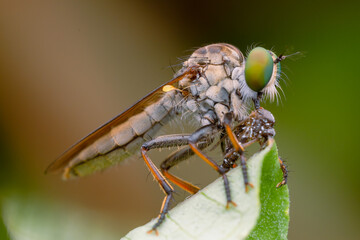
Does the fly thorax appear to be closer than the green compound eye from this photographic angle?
No

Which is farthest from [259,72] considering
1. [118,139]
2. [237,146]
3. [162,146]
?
[118,139]

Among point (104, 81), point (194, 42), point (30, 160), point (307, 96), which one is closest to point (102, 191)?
point (30, 160)

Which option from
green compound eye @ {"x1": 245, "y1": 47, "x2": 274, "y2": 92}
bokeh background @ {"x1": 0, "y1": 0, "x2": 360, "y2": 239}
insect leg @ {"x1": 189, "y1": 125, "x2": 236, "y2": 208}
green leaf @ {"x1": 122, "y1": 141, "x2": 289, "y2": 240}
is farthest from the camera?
bokeh background @ {"x1": 0, "y1": 0, "x2": 360, "y2": 239}

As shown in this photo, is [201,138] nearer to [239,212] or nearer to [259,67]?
[259,67]

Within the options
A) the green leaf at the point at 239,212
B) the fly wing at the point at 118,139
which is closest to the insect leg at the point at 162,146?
the fly wing at the point at 118,139

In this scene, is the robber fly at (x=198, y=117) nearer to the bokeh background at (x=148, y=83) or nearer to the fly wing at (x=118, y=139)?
the fly wing at (x=118, y=139)

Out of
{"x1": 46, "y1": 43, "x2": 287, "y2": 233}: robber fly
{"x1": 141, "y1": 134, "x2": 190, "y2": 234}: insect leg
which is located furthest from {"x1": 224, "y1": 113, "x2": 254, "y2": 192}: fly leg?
{"x1": 141, "y1": 134, "x2": 190, "y2": 234}: insect leg

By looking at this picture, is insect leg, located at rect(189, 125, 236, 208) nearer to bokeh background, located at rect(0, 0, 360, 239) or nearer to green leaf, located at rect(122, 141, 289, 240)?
green leaf, located at rect(122, 141, 289, 240)
